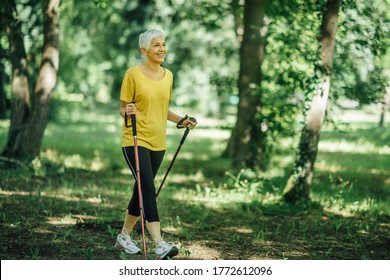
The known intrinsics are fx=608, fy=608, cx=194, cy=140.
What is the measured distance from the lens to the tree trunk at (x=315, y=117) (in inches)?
361

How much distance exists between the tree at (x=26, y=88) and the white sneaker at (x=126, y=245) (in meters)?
5.88

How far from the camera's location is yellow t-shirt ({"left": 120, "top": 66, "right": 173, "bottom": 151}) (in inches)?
234

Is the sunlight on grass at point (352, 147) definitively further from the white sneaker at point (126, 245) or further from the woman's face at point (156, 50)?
the woman's face at point (156, 50)

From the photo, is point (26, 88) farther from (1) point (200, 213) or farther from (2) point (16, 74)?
(1) point (200, 213)

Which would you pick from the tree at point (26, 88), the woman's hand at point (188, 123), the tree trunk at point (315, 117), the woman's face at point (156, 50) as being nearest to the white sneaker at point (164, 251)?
the woman's hand at point (188, 123)

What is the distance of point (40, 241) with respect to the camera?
21.9 ft

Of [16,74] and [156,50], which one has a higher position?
[156,50]

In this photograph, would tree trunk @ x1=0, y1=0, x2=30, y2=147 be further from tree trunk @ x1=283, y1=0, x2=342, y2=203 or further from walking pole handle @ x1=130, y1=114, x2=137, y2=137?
walking pole handle @ x1=130, y1=114, x2=137, y2=137

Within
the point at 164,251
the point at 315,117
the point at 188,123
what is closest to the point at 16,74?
the point at 315,117

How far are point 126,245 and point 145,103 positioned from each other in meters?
1.54

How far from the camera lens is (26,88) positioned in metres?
12.1

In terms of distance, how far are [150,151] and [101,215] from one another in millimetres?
2512

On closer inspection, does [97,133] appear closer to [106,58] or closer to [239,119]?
[106,58]

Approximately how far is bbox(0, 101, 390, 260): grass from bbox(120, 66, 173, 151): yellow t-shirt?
48.1 inches
